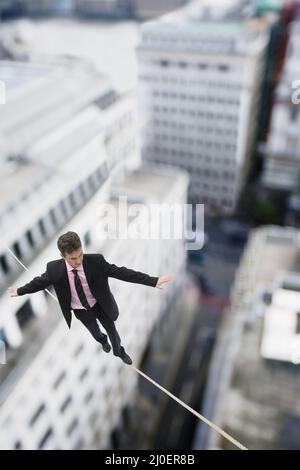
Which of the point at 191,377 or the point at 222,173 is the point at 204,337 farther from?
the point at 222,173

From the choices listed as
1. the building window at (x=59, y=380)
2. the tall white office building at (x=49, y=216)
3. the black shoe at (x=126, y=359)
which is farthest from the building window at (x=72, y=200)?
the black shoe at (x=126, y=359)

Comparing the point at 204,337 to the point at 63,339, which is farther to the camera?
the point at 204,337

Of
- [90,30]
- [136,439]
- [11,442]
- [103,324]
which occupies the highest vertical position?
[90,30]

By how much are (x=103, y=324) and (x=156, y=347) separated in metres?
11.0

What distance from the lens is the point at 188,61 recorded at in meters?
15.9

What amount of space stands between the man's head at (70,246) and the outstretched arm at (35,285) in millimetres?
222

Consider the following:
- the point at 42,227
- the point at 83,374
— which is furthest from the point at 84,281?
the point at 83,374

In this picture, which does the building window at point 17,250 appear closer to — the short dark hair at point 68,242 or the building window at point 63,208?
the building window at point 63,208

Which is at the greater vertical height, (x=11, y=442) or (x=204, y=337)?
(x=11, y=442)

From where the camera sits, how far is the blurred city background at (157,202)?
249 inches

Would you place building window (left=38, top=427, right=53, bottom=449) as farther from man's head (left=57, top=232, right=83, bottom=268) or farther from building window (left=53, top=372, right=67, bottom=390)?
man's head (left=57, top=232, right=83, bottom=268)

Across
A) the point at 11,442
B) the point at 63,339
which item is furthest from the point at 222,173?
the point at 11,442
